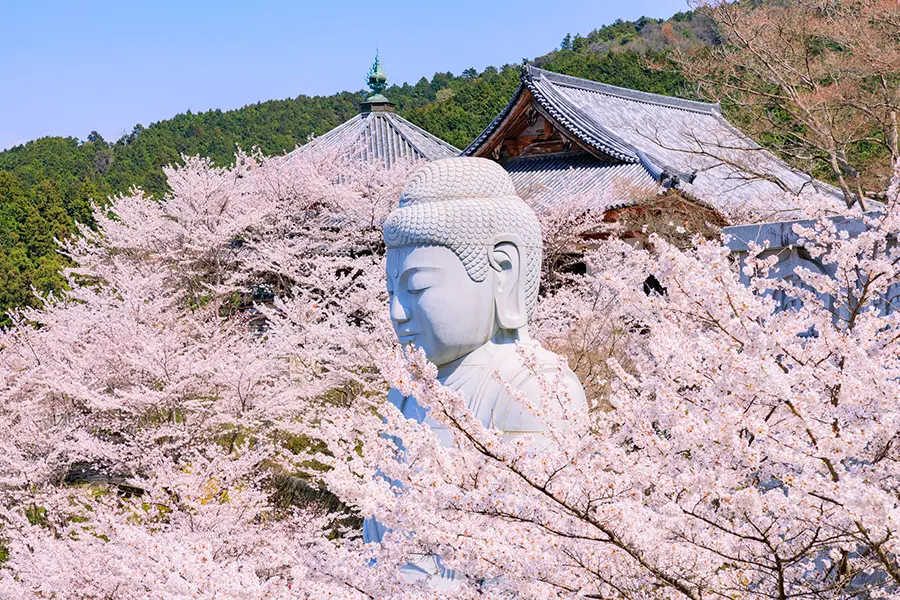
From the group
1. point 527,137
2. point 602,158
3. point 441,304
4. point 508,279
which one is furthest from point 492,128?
point 441,304

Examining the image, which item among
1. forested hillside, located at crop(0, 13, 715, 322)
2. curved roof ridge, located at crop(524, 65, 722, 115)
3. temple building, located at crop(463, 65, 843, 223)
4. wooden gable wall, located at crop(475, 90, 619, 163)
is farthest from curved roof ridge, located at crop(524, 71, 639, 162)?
forested hillside, located at crop(0, 13, 715, 322)

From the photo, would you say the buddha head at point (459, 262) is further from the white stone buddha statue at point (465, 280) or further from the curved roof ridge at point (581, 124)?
the curved roof ridge at point (581, 124)

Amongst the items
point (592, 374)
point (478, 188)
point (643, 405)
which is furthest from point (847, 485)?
point (592, 374)

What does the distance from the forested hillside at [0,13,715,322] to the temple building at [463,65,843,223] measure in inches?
66.3

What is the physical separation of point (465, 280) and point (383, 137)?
17836 mm

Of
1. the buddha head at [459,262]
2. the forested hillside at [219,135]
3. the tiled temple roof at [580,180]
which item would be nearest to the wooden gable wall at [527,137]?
the tiled temple roof at [580,180]

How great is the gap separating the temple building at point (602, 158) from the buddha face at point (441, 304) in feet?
36.8

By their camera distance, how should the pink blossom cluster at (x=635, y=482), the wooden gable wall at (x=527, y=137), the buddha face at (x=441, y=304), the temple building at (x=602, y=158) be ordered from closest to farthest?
the pink blossom cluster at (x=635, y=482) < the buddha face at (x=441, y=304) < the temple building at (x=602, y=158) < the wooden gable wall at (x=527, y=137)

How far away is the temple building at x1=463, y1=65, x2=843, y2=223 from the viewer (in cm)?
1487

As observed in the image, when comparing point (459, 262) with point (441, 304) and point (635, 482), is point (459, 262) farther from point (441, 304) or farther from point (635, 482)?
point (635, 482)

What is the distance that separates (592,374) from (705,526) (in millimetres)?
5992

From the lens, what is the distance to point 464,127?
32.9m

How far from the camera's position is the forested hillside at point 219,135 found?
2812 centimetres

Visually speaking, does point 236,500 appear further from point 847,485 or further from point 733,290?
point 847,485
